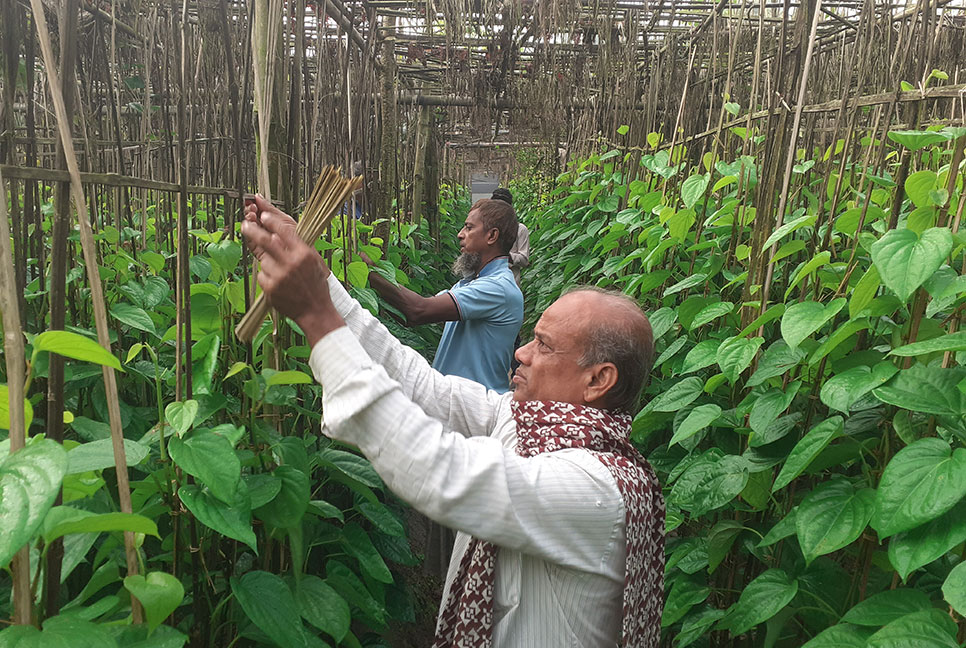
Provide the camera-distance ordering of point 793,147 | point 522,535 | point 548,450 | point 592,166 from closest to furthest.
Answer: point 522,535 < point 548,450 < point 793,147 < point 592,166

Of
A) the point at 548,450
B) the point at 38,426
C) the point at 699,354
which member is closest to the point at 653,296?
the point at 699,354

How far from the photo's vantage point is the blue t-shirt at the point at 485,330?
8.80 feet

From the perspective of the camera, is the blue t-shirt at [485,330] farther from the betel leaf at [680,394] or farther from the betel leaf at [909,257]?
the betel leaf at [909,257]

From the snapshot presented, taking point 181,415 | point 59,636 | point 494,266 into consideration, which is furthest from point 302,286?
point 494,266

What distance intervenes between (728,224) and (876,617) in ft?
4.94

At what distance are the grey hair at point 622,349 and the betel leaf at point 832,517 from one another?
358mm

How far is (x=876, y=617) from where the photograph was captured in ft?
3.76

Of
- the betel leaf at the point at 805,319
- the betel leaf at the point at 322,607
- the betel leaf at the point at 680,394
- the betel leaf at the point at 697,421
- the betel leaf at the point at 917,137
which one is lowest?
the betel leaf at the point at 322,607

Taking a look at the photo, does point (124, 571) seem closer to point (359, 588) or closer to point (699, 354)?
Answer: point (359, 588)

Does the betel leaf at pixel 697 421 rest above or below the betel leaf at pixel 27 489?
below

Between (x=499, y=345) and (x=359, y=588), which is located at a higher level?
(x=499, y=345)

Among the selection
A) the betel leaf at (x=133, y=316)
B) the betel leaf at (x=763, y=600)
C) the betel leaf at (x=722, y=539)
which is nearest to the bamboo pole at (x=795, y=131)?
the betel leaf at (x=722, y=539)

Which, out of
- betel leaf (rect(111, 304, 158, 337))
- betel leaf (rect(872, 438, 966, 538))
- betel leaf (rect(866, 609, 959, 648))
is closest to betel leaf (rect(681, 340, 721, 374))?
betel leaf (rect(872, 438, 966, 538))

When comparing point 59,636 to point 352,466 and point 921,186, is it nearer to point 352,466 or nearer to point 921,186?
point 352,466
